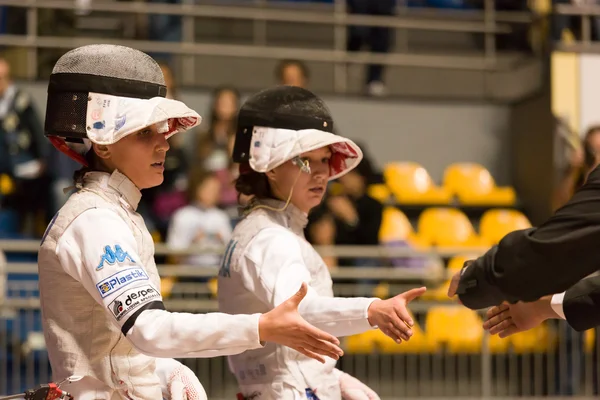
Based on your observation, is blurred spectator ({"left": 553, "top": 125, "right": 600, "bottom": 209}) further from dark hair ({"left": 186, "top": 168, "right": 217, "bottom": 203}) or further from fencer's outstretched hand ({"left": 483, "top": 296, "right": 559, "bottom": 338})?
fencer's outstretched hand ({"left": 483, "top": 296, "right": 559, "bottom": 338})

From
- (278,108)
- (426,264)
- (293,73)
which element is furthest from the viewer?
(293,73)

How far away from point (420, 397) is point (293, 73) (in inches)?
117

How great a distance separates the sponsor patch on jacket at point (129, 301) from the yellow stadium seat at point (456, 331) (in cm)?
558

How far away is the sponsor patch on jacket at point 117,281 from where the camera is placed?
10.3ft

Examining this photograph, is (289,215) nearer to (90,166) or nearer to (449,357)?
(90,166)

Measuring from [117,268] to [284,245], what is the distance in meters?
0.88

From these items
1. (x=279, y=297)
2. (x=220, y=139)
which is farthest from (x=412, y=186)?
(x=279, y=297)

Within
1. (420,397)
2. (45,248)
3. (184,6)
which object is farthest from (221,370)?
(45,248)

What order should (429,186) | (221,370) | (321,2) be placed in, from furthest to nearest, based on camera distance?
1. (321,2)
2. (429,186)
3. (221,370)

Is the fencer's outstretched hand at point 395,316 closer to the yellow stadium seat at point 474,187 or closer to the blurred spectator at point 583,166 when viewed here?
the blurred spectator at point 583,166

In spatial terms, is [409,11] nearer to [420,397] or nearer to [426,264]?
[426,264]

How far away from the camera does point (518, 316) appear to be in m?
4.23

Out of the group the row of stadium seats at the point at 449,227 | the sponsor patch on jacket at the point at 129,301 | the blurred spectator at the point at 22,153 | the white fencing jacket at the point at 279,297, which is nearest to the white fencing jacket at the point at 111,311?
the sponsor patch on jacket at the point at 129,301

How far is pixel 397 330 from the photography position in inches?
140
